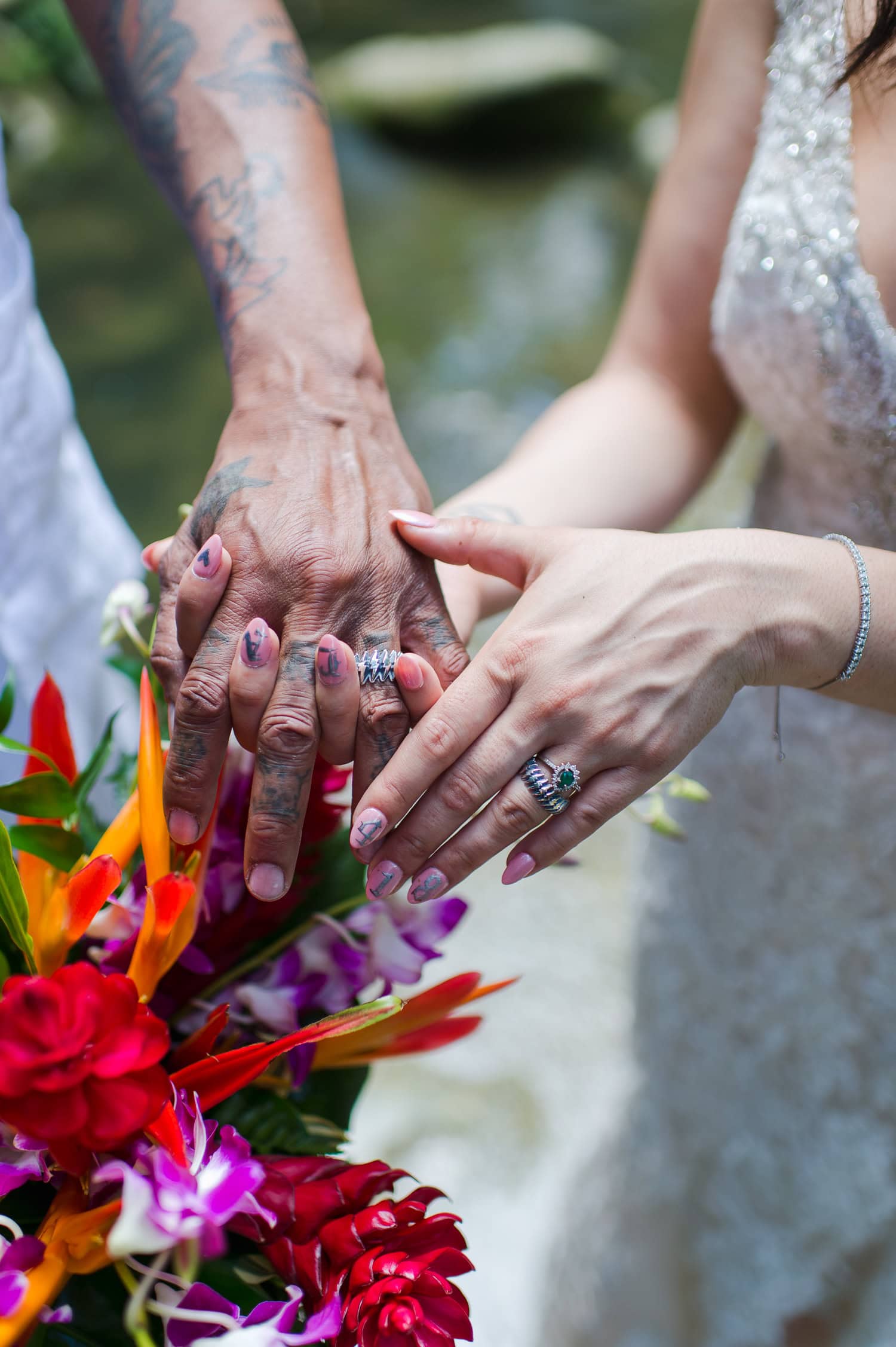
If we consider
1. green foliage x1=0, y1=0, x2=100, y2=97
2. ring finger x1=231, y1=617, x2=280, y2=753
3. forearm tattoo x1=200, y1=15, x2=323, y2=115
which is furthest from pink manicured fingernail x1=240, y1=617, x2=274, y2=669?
green foliage x1=0, y1=0, x2=100, y2=97

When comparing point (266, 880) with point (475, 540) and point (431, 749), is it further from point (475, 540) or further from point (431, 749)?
point (475, 540)

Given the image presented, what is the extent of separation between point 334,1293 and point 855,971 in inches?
35.7

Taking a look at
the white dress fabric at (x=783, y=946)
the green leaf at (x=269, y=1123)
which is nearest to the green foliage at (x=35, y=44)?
the white dress fabric at (x=783, y=946)

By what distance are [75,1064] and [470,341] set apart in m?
4.46

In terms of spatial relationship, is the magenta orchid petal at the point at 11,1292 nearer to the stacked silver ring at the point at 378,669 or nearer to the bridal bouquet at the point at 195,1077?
the bridal bouquet at the point at 195,1077

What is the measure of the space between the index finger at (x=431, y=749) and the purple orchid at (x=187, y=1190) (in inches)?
8.3

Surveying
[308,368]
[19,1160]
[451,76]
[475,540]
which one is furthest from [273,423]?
[451,76]

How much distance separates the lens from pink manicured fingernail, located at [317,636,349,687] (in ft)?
2.10

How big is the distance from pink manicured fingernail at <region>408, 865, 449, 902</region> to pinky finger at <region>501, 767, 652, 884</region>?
0.04m

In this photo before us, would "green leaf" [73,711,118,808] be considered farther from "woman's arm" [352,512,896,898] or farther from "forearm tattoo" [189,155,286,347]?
"forearm tattoo" [189,155,286,347]

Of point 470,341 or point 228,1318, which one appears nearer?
point 228,1318

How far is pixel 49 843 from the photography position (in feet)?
1.85

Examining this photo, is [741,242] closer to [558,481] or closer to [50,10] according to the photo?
[558,481]

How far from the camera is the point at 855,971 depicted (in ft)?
3.94
